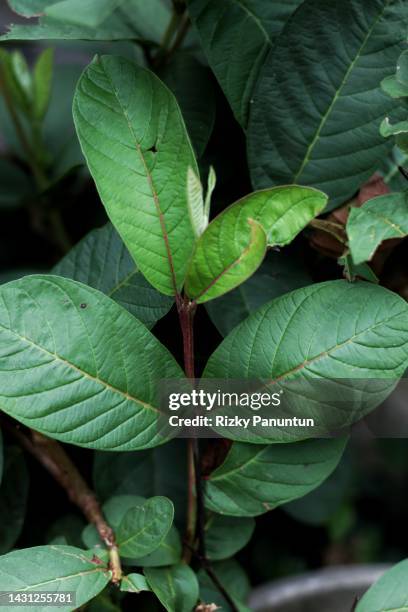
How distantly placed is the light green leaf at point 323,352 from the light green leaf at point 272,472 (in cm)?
5

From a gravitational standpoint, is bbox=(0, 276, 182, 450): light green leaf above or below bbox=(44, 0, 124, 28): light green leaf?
below

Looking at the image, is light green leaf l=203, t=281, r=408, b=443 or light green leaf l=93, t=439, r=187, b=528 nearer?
light green leaf l=203, t=281, r=408, b=443

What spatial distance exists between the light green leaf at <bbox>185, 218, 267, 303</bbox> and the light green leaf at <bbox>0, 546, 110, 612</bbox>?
0.27m

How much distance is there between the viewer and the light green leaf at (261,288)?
688 millimetres

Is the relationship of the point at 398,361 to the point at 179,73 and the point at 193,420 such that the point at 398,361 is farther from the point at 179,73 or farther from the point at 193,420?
the point at 179,73

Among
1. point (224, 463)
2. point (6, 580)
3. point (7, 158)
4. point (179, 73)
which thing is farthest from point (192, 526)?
point (7, 158)

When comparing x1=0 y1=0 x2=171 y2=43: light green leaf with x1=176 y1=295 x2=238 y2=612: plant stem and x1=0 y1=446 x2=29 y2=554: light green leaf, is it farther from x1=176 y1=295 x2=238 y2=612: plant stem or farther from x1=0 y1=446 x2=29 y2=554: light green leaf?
x1=0 y1=446 x2=29 y2=554: light green leaf

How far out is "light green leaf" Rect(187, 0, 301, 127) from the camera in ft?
2.18

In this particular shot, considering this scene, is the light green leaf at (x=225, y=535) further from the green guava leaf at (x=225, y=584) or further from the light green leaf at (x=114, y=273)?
the light green leaf at (x=114, y=273)

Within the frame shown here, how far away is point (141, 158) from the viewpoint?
0.56m

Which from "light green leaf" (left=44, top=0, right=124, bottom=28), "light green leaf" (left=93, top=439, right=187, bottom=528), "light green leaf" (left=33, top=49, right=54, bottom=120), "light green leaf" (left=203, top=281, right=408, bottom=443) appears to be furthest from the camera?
"light green leaf" (left=33, top=49, right=54, bottom=120)

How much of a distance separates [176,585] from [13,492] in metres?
0.25

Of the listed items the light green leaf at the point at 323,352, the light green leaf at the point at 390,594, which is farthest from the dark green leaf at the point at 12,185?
the light green leaf at the point at 390,594

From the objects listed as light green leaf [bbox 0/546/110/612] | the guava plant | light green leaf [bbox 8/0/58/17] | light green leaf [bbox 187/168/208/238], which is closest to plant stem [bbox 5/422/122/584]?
the guava plant
